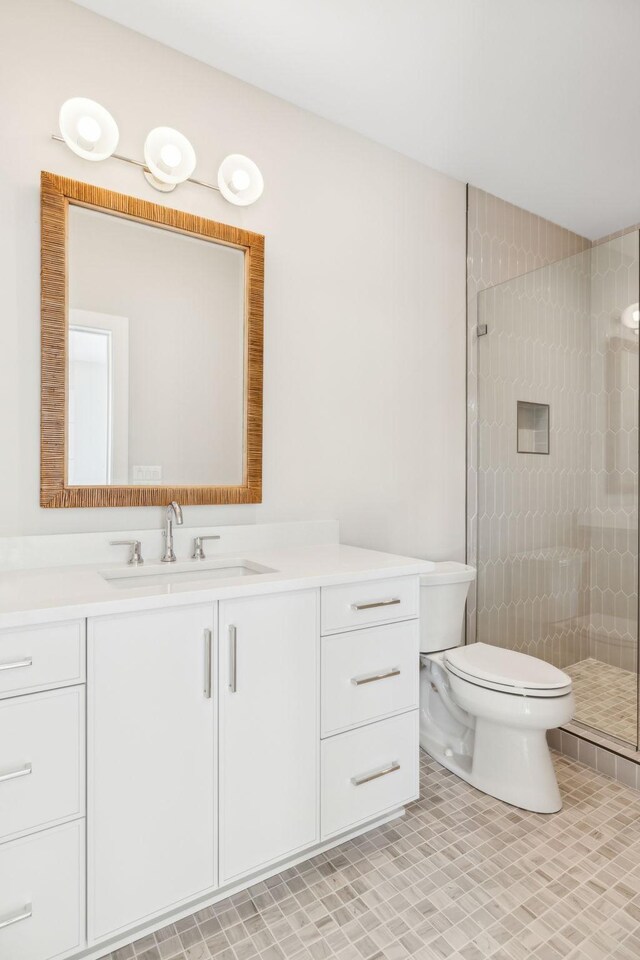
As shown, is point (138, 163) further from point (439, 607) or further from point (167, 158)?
point (439, 607)

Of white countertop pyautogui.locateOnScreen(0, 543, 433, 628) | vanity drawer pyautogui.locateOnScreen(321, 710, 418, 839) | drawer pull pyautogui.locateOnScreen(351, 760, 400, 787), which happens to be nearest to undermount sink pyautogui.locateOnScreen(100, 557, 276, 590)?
white countertop pyautogui.locateOnScreen(0, 543, 433, 628)

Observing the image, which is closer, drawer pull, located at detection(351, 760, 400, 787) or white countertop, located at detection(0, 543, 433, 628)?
white countertop, located at detection(0, 543, 433, 628)

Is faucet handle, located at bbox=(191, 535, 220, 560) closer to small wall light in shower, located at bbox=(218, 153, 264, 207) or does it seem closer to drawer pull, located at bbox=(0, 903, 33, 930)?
drawer pull, located at bbox=(0, 903, 33, 930)

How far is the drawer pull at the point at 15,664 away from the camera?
3.53 feet

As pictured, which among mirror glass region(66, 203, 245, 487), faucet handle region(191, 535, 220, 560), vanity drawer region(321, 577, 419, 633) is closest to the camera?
vanity drawer region(321, 577, 419, 633)

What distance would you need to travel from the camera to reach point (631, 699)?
2156 mm

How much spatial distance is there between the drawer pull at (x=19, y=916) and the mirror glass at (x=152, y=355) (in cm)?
103

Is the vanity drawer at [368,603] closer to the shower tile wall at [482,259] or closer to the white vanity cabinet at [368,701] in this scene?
the white vanity cabinet at [368,701]

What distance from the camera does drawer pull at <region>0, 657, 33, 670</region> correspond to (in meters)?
1.08

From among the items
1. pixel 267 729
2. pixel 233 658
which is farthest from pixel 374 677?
pixel 233 658

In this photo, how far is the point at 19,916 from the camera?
1104 millimetres

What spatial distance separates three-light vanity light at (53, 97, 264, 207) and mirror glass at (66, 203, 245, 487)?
166 mm

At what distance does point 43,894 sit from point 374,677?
92cm

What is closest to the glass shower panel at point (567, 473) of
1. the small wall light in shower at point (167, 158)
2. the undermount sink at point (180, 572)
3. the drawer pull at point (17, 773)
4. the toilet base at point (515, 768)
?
the toilet base at point (515, 768)
